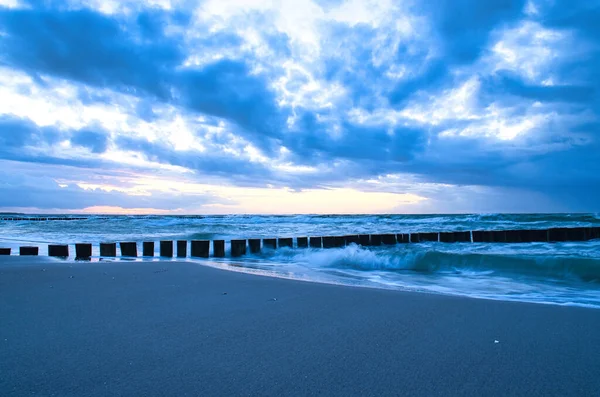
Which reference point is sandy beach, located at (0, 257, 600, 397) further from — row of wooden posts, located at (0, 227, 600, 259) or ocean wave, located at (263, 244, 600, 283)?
row of wooden posts, located at (0, 227, 600, 259)

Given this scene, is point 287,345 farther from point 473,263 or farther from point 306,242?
point 306,242

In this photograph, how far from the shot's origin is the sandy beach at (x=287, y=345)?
1.84 m

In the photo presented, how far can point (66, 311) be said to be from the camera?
10.6 ft

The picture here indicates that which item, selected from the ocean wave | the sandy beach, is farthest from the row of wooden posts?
the sandy beach

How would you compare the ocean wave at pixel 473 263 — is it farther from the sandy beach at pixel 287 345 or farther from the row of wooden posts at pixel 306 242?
the sandy beach at pixel 287 345

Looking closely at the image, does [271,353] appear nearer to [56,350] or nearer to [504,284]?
[56,350]

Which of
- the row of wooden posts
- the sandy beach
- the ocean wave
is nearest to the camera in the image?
the sandy beach

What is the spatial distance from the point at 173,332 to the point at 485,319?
244cm

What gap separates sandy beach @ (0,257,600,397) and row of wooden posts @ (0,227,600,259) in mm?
6005

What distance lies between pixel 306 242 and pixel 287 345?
10916mm

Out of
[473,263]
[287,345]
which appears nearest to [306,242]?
[473,263]

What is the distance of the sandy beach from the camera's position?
6.04 feet

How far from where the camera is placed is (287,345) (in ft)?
7.95

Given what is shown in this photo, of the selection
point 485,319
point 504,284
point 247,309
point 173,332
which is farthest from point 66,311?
point 504,284
